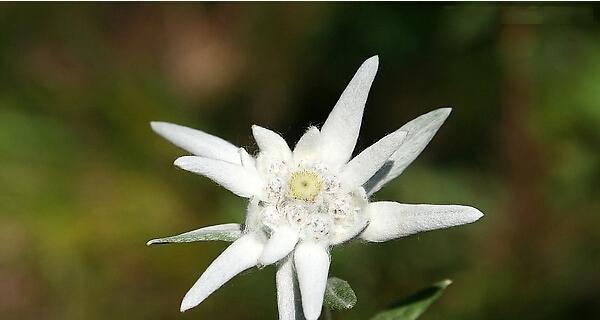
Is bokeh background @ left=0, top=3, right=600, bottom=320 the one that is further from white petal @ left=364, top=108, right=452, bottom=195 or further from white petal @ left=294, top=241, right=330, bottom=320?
white petal @ left=294, top=241, right=330, bottom=320

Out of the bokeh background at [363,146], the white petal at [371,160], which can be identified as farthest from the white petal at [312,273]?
the bokeh background at [363,146]

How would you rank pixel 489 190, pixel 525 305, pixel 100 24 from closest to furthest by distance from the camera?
pixel 525 305, pixel 489 190, pixel 100 24

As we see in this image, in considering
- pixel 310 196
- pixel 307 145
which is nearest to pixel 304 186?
pixel 310 196

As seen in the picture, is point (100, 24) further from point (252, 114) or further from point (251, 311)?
point (251, 311)

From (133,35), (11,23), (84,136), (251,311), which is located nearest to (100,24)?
(133,35)

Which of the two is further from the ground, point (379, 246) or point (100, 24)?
point (100, 24)

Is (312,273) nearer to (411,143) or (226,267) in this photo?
(226,267)

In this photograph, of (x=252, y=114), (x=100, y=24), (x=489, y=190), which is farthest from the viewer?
(x=100, y=24)

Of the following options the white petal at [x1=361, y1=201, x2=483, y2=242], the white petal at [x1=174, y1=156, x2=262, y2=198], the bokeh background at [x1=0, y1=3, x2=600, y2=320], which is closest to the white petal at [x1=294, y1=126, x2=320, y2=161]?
the white petal at [x1=174, y1=156, x2=262, y2=198]
